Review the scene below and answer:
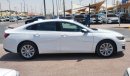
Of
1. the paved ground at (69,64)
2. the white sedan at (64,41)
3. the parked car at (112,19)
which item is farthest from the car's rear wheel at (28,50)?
the parked car at (112,19)

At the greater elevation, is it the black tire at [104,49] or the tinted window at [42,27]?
the tinted window at [42,27]

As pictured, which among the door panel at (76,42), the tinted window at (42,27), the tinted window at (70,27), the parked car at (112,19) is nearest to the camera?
the door panel at (76,42)

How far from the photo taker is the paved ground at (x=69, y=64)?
8.99 metres

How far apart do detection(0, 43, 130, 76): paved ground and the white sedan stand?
311 mm

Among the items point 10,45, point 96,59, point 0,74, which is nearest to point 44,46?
point 10,45

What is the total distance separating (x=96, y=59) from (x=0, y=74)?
22.3 ft

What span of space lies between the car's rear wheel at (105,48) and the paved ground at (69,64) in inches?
9.5

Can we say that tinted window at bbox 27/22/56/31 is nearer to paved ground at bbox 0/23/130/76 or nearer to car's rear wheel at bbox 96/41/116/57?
paved ground at bbox 0/23/130/76

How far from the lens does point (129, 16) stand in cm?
4797

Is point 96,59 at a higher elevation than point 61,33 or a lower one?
lower

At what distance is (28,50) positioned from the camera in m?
11.4

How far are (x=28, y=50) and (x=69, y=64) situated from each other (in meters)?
1.94

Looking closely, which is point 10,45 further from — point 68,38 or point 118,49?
point 118,49

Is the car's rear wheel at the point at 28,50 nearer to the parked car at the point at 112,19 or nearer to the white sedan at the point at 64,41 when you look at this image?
the white sedan at the point at 64,41
